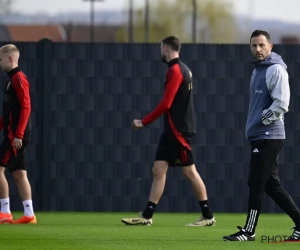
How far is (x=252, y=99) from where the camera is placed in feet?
30.1

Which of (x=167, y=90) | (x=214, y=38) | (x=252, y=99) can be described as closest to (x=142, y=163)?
(x=167, y=90)

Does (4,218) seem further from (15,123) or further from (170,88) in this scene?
(170,88)

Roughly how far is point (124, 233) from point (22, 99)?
7.18 ft

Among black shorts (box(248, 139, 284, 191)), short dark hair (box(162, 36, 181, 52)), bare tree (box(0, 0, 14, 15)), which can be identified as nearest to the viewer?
black shorts (box(248, 139, 284, 191))

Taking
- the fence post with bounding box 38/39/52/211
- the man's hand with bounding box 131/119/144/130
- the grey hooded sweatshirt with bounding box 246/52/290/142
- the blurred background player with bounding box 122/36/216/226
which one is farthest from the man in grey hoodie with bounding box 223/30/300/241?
the fence post with bounding box 38/39/52/211

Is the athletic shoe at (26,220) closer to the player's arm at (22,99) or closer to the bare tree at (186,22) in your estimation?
the player's arm at (22,99)

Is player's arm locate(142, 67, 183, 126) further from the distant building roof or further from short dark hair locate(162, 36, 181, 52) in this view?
the distant building roof

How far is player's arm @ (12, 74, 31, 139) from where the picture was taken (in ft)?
37.2

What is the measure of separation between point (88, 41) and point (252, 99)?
577cm

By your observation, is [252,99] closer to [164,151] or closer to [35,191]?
[164,151]

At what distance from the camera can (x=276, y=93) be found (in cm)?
891

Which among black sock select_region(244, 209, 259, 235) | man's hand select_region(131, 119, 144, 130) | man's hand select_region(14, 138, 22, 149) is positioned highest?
man's hand select_region(131, 119, 144, 130)

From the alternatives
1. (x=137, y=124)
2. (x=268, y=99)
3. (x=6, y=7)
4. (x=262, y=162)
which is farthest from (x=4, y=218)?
(x=6, y=7)

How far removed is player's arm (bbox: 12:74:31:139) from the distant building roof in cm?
451
